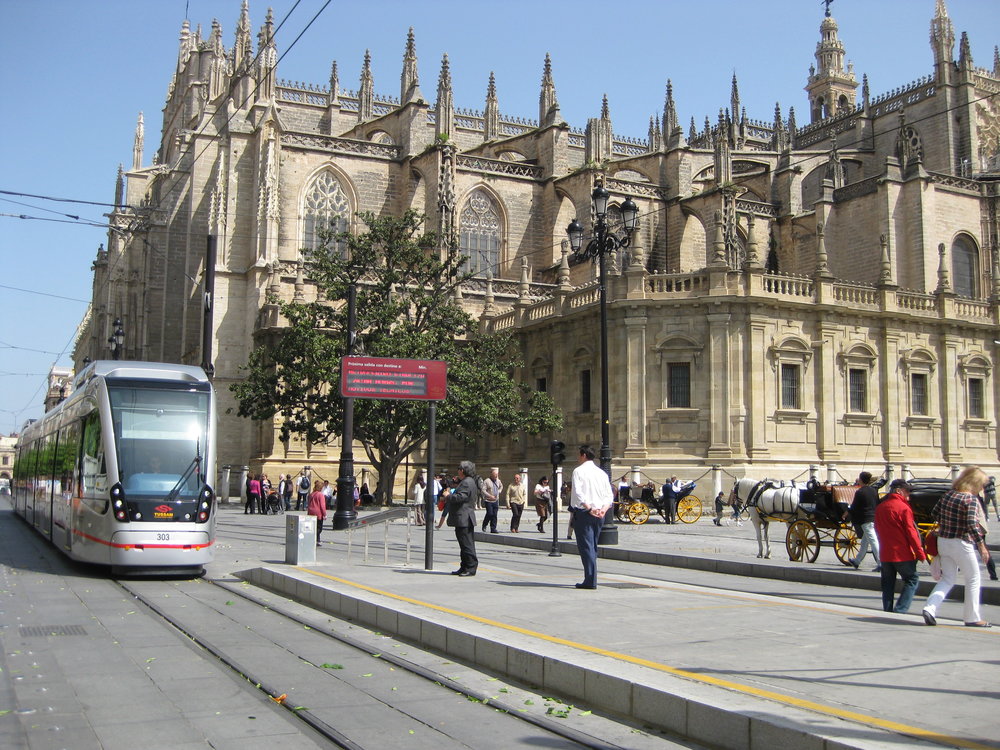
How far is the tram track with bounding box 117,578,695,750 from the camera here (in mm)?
5352

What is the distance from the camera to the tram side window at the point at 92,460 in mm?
12242

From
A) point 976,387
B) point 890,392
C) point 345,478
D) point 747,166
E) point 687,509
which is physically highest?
point 747,166

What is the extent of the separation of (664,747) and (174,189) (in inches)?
1903

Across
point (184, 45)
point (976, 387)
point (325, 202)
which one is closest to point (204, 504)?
point (976, 387)

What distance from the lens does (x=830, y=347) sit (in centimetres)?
2980

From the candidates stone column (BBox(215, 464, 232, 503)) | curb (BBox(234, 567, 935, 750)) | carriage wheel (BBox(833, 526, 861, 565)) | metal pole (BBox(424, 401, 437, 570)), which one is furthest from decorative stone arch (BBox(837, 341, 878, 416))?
curb (BBox(234, 567, 935, 750))

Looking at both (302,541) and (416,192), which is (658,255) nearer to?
(416,192)

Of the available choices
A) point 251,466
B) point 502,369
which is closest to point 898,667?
point 502,369

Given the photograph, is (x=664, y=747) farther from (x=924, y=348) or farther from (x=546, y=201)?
(x=546, y=201)

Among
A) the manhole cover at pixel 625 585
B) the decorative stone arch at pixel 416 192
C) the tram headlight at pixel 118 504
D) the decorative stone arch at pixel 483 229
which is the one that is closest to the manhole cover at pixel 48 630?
the tram headlight at pixel 118 504

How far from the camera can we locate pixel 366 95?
184ft

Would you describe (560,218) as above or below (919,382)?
above

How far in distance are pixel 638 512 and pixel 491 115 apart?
37.3 meters

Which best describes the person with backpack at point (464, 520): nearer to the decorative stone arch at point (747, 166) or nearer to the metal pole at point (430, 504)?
the metal pole at point (430, 504)
